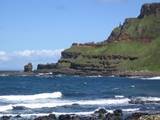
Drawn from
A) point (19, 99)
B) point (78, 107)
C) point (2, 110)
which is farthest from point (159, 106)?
point (19, 99)

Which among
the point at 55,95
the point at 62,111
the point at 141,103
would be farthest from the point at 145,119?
the point at 55,95

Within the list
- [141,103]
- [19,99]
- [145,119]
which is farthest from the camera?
[19,99]

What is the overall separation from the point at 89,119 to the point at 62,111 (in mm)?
10908

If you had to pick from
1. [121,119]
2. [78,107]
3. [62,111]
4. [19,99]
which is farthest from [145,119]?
[19,99]

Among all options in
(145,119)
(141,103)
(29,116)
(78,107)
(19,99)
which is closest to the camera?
(145,119)

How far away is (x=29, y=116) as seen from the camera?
47500mm

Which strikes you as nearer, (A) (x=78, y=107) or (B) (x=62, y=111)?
(B) (x=62, y=111)

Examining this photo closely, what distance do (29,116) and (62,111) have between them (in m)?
6.87

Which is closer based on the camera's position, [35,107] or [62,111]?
[62,111]

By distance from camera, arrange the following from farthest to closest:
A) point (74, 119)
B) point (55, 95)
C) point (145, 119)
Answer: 1. point (55, 95)
2. point (74, 119)
3. point (145, 119)

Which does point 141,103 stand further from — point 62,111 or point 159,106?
point 62,111

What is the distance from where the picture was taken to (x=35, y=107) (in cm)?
5866

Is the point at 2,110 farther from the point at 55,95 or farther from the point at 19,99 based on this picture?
the point at 55,95

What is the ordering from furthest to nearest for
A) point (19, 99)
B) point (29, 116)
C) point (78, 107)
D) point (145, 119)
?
point (19, 99) < point (78, 107) < point (29, 116) < point (145, 119)
